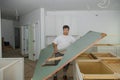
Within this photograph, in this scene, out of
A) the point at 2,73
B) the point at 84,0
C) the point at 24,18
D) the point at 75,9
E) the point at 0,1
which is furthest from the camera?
the point at 24,18

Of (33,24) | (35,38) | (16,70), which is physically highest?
(33,24)

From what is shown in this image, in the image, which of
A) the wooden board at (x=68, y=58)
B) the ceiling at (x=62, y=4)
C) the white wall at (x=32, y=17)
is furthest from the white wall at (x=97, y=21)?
the wooden board at (x=68, y=58)

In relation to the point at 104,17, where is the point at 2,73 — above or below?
below

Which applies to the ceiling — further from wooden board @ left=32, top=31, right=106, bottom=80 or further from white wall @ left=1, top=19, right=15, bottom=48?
white wall @ left=1, top=19, right=15, bottom=48

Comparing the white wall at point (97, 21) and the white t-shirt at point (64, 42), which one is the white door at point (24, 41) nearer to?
the white wall at point (97, 21)

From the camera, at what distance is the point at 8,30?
454 inches

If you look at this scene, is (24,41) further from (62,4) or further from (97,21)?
(97,21)

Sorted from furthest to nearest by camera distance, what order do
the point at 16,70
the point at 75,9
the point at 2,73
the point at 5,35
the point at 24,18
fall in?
the point at 5,35
the point at 24,18
the point at 75,9
the point at 16,70
the point at 2,73

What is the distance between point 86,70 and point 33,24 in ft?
17.0

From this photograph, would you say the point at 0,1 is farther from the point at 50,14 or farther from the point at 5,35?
the point at 5,35

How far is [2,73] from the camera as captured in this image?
2.08m

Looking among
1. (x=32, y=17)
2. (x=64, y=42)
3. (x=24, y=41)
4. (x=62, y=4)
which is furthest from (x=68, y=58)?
(x=24, y=41)

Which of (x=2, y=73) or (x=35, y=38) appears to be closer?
(x=2, y=73)

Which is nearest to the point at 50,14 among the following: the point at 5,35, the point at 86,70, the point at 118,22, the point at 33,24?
the point at 33,24
